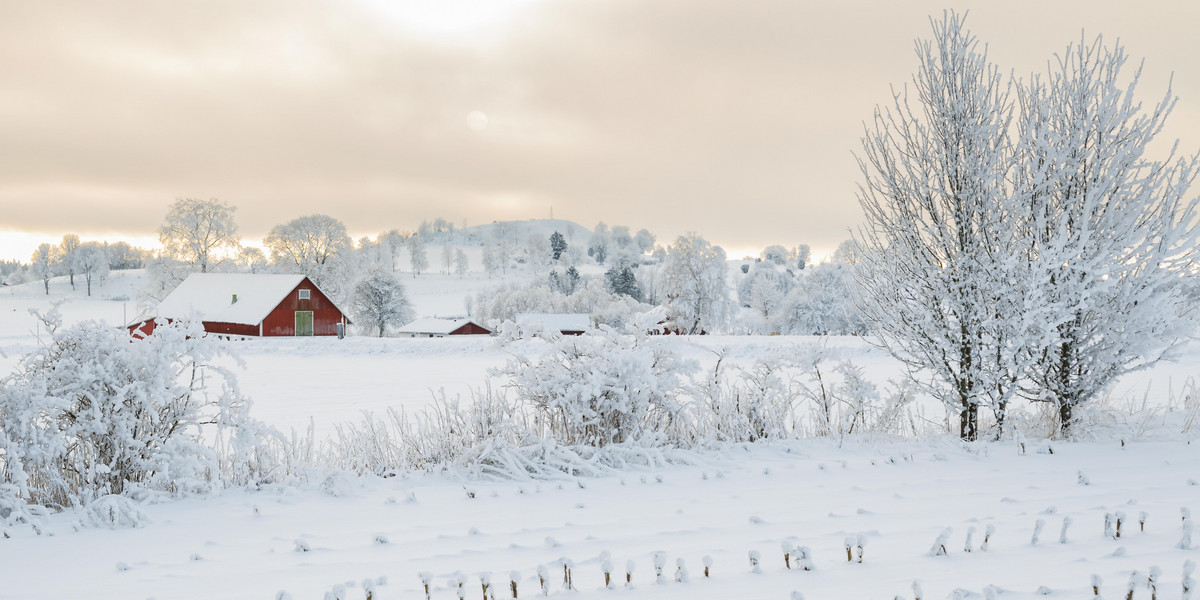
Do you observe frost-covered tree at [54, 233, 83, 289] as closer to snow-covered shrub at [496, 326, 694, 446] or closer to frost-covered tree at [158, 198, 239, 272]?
frost-covered tree at [158, 198, 239, 272]

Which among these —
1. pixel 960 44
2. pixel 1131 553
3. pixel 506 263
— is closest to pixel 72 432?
pixel 1131 553

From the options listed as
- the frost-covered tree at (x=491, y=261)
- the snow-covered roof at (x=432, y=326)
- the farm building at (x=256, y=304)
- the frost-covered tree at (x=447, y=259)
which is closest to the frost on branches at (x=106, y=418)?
the farm building at (x=256, y=304)

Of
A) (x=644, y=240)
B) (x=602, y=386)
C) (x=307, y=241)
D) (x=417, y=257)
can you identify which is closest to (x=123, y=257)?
(x=417, y=257)

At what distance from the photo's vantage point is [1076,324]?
707cm

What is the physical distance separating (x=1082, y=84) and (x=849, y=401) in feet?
13.1

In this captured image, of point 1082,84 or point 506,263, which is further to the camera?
point 506,263

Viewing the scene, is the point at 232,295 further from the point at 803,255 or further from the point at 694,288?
the point at 803,255

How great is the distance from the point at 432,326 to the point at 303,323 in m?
13.0

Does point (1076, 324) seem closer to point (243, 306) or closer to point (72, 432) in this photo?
point (72, 432)

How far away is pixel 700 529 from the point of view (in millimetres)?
4320

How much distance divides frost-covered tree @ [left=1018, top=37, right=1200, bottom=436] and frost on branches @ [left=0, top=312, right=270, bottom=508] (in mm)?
7369

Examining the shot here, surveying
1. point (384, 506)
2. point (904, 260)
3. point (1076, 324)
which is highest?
point (904, 260)

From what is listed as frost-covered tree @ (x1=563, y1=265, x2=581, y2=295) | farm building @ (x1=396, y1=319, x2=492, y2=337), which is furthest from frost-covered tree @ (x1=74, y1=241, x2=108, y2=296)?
frost-covered tree @ (x1=563, y1=265, x2=581, y2=295)

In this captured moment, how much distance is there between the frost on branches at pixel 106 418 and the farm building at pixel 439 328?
139ft
